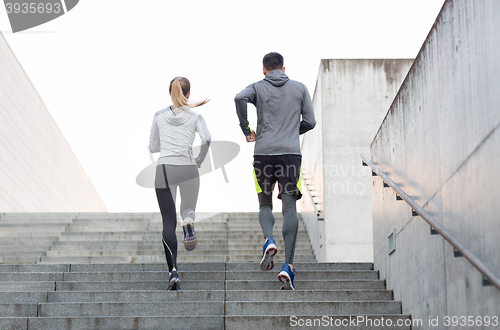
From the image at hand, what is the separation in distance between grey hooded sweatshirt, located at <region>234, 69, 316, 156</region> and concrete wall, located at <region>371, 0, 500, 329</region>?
78 centimetres

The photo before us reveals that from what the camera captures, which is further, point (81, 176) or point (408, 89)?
point (81, 176)

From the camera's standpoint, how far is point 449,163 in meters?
3.71

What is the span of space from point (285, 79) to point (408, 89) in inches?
38.4

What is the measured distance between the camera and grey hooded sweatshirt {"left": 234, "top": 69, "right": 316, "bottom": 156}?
490 cm

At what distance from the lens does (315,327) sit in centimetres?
429

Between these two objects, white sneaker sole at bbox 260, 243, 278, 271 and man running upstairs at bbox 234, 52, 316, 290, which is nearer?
white sneaker sole at bbox 260, 243, 278, 271

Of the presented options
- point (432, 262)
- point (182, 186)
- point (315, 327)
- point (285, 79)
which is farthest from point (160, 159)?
point (432, 262)

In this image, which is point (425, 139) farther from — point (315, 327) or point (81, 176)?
point (81, 176)

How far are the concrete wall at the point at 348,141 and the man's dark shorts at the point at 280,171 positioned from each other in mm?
3923

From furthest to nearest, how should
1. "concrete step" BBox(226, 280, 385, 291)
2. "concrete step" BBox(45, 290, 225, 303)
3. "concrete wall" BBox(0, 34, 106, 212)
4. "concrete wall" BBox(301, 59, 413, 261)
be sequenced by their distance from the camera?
"concrete wall" BBox(0, 34, 106, 212)
"concrete wall" BBox(301, 59, 413, 261)
"concrete step" BBox(226, 280, 385, 291)
"concrete step" BBox(45, 290, 225, 303)

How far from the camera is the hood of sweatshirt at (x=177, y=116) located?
17.3 ft

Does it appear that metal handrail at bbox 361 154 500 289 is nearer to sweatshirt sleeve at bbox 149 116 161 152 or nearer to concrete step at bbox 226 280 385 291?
concrete step at bbox 226 280 385 291

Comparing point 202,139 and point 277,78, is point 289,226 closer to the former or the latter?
point 202,139

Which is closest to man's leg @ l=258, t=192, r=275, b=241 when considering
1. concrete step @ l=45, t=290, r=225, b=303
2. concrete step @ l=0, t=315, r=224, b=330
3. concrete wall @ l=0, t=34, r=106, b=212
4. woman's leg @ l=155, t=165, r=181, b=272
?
concrete step @ l=45, t=290, r=225, b=303
